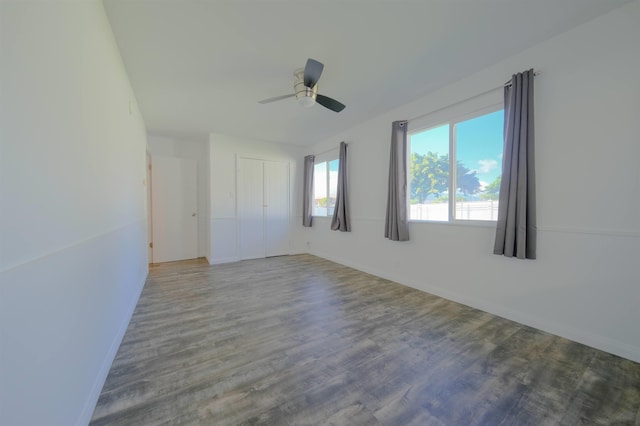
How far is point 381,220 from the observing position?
3.72 metres

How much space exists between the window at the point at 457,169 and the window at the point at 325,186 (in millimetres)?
1836

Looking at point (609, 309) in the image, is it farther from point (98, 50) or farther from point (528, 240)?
point (98, 50)

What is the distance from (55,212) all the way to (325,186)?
441cm

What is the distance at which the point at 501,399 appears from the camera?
1379 millimetres

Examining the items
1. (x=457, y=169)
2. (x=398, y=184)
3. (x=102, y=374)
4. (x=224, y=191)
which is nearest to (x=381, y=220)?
(x=398, y=184)

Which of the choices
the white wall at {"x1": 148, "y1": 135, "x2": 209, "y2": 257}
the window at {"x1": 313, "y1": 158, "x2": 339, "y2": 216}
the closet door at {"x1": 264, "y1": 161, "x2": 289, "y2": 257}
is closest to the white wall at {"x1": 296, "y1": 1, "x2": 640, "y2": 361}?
the window at {"x1": 313, "y1": 158, "x2": 339, "y2": 216}

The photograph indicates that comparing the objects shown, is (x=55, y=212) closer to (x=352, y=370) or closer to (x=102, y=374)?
(x=102, y=374)

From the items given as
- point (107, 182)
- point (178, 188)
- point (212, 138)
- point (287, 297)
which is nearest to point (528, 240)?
point (287, 297)

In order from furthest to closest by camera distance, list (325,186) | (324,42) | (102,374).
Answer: (325,186) < (324,42) < (102,374)

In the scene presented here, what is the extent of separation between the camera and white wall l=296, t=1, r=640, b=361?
5.75ft

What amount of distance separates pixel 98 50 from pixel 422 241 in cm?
354

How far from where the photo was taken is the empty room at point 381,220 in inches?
37.8

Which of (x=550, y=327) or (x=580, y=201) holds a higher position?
(x=580, y=201)

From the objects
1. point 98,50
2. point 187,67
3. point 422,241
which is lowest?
point 422,241
